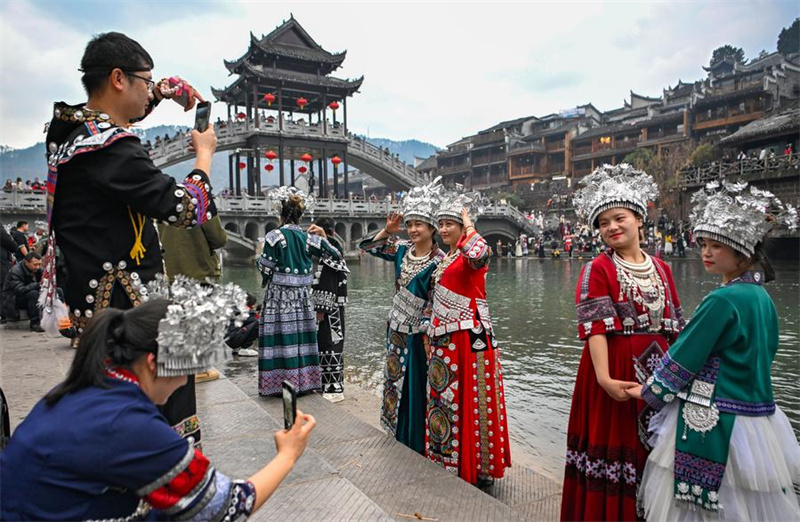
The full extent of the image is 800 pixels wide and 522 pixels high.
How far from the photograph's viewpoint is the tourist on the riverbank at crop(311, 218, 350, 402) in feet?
18.9

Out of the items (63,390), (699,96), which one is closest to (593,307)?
(63,390)

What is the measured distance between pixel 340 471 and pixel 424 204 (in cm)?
210

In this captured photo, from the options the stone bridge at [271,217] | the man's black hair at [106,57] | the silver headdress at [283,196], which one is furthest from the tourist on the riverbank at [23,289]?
the stone bridge at [271,217]

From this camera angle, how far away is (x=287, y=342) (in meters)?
5.15

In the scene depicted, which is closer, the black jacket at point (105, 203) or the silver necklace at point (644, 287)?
the black jacket at point (105, 203)

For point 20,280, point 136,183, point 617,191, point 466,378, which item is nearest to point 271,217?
point 20,280

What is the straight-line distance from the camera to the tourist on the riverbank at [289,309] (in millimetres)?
5105

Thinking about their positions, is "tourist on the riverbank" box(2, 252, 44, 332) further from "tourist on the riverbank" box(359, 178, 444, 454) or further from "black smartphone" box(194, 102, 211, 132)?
"black smartphone" box(194, 102, 211, 132)

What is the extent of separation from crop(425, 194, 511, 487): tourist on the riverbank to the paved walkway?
0.26 meters

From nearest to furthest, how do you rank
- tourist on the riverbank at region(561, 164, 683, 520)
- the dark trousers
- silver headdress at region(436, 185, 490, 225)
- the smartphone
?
1. the smartphone
2. tourist on the riverbank at region(561, 164, 683, 520)
3. silver headdress at region(436, 185, 490, 225)
4. the dark trousers

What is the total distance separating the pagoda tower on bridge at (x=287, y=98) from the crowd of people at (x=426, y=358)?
2957 centimetres

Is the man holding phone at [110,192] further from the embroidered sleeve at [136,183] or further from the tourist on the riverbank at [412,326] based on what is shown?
the tourist on the riverbank at [412,326]

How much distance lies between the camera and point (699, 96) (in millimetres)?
38594

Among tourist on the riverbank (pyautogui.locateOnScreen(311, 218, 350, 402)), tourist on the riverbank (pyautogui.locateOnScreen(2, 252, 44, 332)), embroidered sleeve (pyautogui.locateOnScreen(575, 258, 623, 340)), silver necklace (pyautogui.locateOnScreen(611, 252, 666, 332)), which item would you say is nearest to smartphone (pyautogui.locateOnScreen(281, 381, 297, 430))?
embroidered sleeve (pyautogui.locateOnScreen(575, 258, 623, 340))
